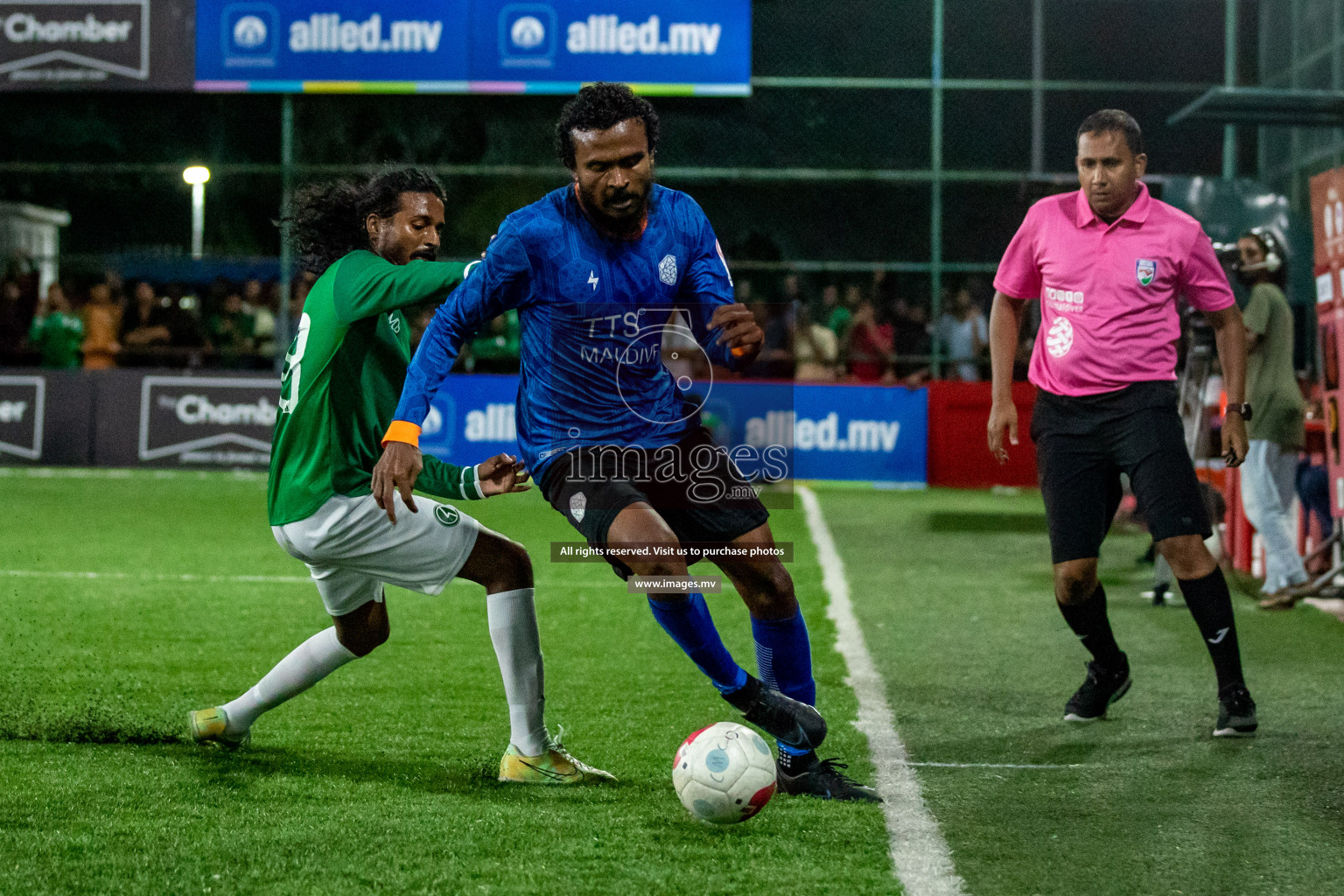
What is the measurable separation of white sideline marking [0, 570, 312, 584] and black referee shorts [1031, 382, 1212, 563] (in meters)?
5.09

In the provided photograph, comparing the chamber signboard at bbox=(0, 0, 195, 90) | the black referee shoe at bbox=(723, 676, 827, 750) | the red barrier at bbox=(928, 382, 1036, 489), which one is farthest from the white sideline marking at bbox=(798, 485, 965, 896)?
the chamber signboard at bbox=(0, 0, 195, 90)

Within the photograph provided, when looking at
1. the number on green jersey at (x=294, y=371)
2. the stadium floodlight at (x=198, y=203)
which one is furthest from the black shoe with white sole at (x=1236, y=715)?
the stadium floodlight at (x=198, y=203)

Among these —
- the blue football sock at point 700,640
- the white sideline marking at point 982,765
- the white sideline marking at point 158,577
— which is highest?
the blue football sock at point 700,640

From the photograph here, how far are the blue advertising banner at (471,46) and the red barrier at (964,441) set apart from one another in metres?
4.88

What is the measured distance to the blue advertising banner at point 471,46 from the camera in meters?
18.2

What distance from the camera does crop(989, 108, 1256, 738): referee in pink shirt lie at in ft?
17.0

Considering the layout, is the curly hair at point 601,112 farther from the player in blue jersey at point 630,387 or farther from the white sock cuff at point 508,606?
the white sock cuff at point 508,606

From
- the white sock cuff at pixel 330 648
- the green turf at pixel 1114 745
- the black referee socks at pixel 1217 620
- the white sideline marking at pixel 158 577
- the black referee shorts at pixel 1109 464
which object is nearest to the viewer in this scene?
the green turf at pixel 1114 745

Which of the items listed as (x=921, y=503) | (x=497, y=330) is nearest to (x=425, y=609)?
(x=921, y=503)

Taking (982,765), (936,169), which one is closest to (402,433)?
(982,765)

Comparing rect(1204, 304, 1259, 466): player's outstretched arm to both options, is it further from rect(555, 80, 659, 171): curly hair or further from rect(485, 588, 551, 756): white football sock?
rect(485, 588, 551, 756): white football sock

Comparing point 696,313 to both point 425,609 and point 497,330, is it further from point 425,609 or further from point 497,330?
point 497,330

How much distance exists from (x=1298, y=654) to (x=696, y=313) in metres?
4.01

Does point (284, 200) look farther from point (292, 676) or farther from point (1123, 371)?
point (1123, 371)
